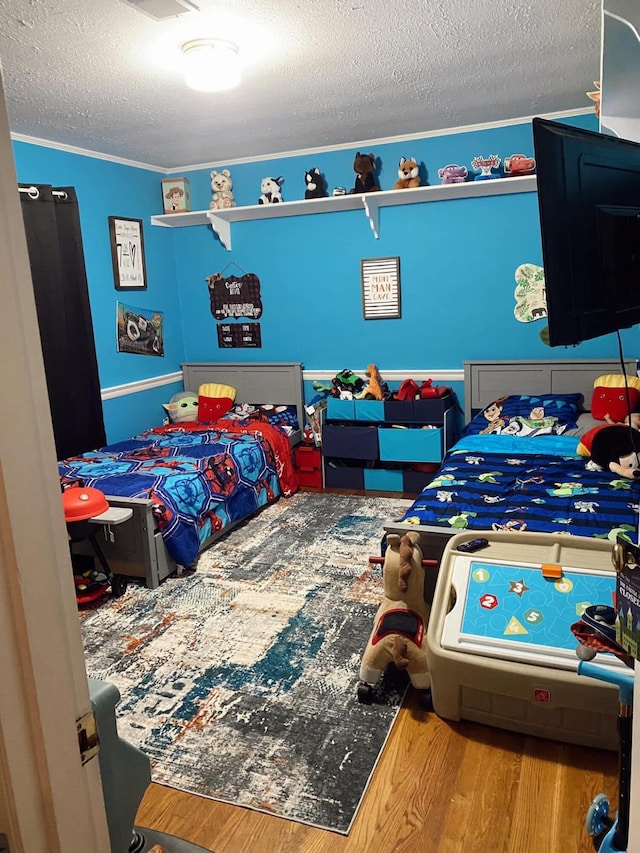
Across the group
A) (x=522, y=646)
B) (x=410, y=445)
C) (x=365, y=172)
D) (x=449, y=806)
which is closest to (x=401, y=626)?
(x=522, y=646)

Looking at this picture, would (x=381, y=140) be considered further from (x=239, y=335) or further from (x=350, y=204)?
(x=239, y=335)

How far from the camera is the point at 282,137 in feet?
13.6

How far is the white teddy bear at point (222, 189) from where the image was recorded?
4.75 m

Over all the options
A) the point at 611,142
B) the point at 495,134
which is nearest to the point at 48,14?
the point at 611,142

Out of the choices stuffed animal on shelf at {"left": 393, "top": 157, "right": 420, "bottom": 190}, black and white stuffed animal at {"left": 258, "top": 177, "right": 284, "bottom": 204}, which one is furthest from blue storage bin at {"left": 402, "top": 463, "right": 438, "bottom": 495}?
black and white stuffed animal at {"left": 258, "top": 177, "right": 284, "bottom": 204}

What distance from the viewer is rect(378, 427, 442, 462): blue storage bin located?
4.28 metres

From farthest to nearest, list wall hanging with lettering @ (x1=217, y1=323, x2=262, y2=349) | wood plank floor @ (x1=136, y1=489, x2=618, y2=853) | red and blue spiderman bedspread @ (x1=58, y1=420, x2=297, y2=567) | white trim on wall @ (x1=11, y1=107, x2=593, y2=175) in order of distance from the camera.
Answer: wall hanging with lettering @ (x1=217, y1=323, x2=262, y2=349) < white trim on wall @ (x1=11, y1=107, x2=593, y2=175) < red and blue spiderman bedspread @ (x1=58, y1=420, x2=297, y2=567) < wood plank floor @ (x1=136, y1=489, x2=618, y2=853)

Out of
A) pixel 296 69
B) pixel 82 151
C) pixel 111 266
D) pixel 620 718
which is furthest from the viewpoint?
pixel 111 266

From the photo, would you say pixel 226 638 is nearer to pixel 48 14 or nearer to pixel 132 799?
pixel 132 799

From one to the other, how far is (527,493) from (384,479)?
161 cm

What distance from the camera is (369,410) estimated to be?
4.46 meters

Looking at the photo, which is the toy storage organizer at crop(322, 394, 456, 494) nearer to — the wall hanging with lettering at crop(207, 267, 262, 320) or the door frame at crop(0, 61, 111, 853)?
the wall hanging with lettering at crop(207, 267, 262, 320)

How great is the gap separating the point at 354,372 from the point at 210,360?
1.27 metres

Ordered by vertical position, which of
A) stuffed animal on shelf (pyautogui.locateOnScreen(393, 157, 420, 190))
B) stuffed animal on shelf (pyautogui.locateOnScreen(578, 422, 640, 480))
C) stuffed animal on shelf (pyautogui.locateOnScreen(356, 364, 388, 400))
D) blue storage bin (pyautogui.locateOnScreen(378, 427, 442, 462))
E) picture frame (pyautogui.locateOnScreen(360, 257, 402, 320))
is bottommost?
blue storage bin (pyautogui.locateOnScreen(378, 427, 442, 462))
